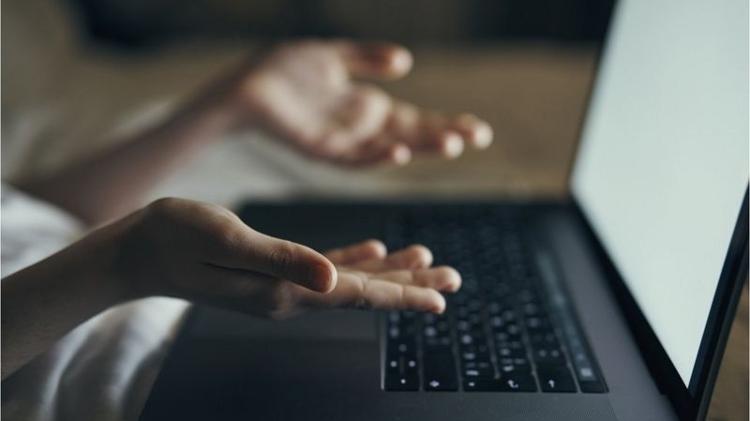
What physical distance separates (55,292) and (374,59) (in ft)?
1.49

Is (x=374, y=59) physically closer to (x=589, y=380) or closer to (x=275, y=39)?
(x=589, y=380)

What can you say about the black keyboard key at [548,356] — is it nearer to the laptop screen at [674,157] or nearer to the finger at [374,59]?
the laptop screen at [674,157]

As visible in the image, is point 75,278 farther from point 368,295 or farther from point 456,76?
point 456,76

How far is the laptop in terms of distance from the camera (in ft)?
1.45

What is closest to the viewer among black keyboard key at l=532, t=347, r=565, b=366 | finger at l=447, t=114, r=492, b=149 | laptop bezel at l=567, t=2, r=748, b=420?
laptop bezel at l=567, t=2, r=748, b=420

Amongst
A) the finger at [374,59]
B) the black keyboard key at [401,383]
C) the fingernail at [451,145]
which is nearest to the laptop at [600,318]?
the black keyboard key at [401,383]

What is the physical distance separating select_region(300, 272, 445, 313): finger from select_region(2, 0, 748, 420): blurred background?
22cm

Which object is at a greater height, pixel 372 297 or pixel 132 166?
pixel 132 166

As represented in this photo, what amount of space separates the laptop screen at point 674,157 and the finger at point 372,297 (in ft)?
0.52

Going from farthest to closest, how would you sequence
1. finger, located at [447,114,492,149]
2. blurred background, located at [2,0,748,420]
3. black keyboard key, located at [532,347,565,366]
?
blurred background, located at [2,0,748,420]
finger, located at [447,114,492,149]
black keyboard key, located at [532,347,565,366]

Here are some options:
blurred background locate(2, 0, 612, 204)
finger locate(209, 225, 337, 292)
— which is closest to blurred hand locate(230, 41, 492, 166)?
blurred background locate(2, 0, 612, 204)

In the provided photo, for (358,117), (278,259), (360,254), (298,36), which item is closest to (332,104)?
(358,117)

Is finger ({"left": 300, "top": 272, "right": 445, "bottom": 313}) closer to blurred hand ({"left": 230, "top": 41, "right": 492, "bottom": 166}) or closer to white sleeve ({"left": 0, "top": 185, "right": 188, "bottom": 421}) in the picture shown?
white sleeve ({"left": 0, "top": 185, "right": 188, "bottom": 421})

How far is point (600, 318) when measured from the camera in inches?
22.7
